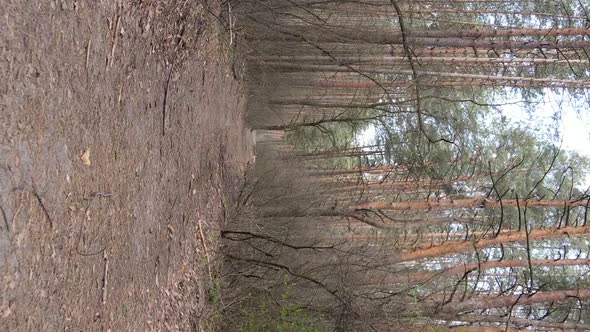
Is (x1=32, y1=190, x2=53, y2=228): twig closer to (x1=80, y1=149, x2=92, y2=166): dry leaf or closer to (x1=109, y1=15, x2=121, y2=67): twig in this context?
(x1=80, y1=149, x2=92, y2=166): dry leaf

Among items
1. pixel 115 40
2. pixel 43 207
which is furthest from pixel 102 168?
pixel 115 40

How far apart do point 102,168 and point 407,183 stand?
48.1 ft

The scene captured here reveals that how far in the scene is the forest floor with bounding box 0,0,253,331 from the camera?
11.8 feet

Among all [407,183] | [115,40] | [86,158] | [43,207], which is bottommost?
[407,183]

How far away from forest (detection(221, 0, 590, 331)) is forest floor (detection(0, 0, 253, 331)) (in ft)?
5.83

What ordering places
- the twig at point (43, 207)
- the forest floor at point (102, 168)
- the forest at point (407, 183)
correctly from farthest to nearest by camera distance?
1. the forest at point (407, 183)
2. the twig at point (43, 207)
3. the forest floor at point (102, 168)

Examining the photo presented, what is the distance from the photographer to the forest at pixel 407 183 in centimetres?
875

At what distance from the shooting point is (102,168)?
4.80m

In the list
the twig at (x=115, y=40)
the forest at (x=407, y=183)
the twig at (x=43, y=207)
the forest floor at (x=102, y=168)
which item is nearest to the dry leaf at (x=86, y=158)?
the forest floor at (x=102, y=168)

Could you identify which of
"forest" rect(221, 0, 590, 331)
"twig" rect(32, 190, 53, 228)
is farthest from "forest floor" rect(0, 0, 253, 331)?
"forest" rect(221, 0, 590, 331)

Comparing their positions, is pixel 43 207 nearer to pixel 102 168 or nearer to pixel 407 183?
pixel 102 168

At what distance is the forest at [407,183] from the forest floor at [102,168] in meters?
1.78

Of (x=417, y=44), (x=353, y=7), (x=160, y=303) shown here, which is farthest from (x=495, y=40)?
(x=160, y=303)

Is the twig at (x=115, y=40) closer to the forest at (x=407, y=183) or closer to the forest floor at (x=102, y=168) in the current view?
the forest floor at (x=102, y=168)
